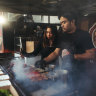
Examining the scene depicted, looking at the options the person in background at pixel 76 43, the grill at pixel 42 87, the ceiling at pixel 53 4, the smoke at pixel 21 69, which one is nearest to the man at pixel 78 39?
the person in background at pixel 76 43

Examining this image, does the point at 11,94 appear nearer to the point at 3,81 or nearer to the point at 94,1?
the point at 3,81

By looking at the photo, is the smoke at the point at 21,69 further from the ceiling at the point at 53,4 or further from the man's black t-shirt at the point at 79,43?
the ceiling at the point at 53,4

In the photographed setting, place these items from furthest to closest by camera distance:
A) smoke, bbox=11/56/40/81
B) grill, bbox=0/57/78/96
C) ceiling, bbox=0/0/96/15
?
ceiling, bbox=0/0/96/15
smoke, bbox=11/56/40/81
grill, bbox=0/57/78/96

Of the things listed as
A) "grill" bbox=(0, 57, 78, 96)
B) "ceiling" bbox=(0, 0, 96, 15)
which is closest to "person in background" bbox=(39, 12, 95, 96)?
"ceiling" bbox=(0, 0, 96, 15)

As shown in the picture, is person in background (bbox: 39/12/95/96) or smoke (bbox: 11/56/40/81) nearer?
smoke (bbox: 11/56/40/81)

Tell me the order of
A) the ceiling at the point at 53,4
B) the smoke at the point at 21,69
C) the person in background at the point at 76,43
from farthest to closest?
the ceiling at the point at 53,4, the person in background at the point at 76,43, the smoke at the point at 21,69

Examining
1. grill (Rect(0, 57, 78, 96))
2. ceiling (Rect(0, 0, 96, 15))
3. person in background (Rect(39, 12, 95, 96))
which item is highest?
ceiling (Rect(0, 0, 96, 15))

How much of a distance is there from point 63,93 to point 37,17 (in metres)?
5.72

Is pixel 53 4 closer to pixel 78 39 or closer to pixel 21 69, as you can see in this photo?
pixel 78 39

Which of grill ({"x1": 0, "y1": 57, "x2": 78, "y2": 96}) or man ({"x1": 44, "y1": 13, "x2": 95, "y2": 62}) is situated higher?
man ({"x1": 44, "y1": 13, "x2": 95, "y2": 62})

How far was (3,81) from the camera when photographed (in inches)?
74.8

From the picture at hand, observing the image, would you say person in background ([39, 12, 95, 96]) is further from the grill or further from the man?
the grill

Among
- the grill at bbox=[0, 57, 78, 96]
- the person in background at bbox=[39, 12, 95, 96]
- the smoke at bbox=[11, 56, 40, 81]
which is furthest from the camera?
the person in background at bbox=[39, 12, 95, 96]

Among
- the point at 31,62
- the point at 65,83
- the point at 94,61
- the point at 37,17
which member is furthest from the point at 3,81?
the point at 37,17
